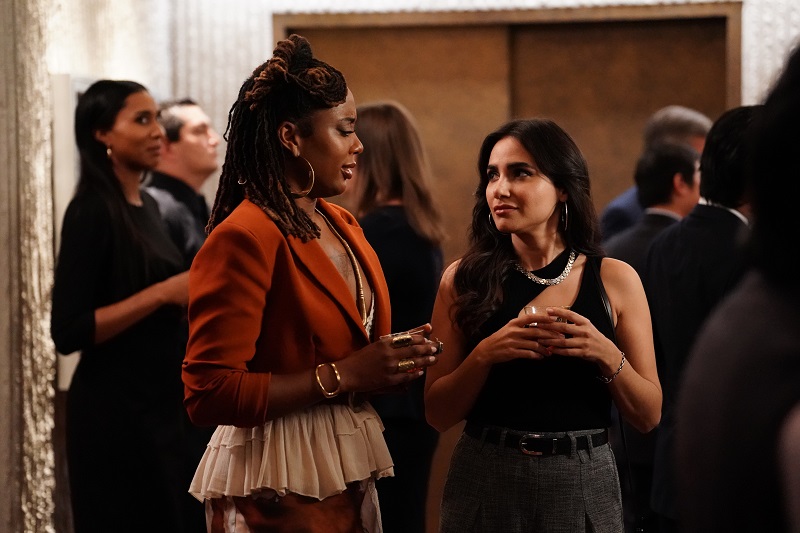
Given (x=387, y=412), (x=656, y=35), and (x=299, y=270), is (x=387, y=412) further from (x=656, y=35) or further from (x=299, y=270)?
(x=656, y=35)

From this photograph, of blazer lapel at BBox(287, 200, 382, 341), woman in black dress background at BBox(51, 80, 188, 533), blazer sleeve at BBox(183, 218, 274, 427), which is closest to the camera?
blazer sleeve at BBox(183, 218, 274, 427)

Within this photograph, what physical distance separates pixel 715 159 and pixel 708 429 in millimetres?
2258

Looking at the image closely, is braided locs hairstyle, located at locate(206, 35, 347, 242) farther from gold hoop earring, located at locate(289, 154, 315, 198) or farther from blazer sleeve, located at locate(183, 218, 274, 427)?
blazer sleeve, located at locate(183, 218, 274, 427)

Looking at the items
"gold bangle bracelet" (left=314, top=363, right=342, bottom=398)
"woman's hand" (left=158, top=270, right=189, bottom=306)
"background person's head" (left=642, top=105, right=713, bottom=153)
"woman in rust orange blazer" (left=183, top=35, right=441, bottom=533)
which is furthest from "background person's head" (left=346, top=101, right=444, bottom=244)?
"background person's head" (left=642, top=105, right=713, bottom=153)

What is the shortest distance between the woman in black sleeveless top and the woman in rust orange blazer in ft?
0.68

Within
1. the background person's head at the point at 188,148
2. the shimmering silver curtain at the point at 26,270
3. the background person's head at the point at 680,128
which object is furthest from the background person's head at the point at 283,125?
the background person's head at the point at 680,128

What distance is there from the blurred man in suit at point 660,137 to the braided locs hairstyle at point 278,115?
2.94 meters

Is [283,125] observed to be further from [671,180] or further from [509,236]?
[671,180]

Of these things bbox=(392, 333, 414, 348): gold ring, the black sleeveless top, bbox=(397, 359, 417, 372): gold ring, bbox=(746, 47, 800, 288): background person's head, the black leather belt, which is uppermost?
bbox=(746, 47, 800, 288): background person's head

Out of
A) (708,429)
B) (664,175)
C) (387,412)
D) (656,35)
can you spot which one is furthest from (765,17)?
(708,429)

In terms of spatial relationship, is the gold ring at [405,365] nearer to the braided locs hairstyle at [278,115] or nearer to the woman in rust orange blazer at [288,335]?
the woman in rust orange blazer at [288,335]

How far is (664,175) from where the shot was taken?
4.02m

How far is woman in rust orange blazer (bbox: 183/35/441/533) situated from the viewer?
1.98 metres

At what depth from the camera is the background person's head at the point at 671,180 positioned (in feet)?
13.1
